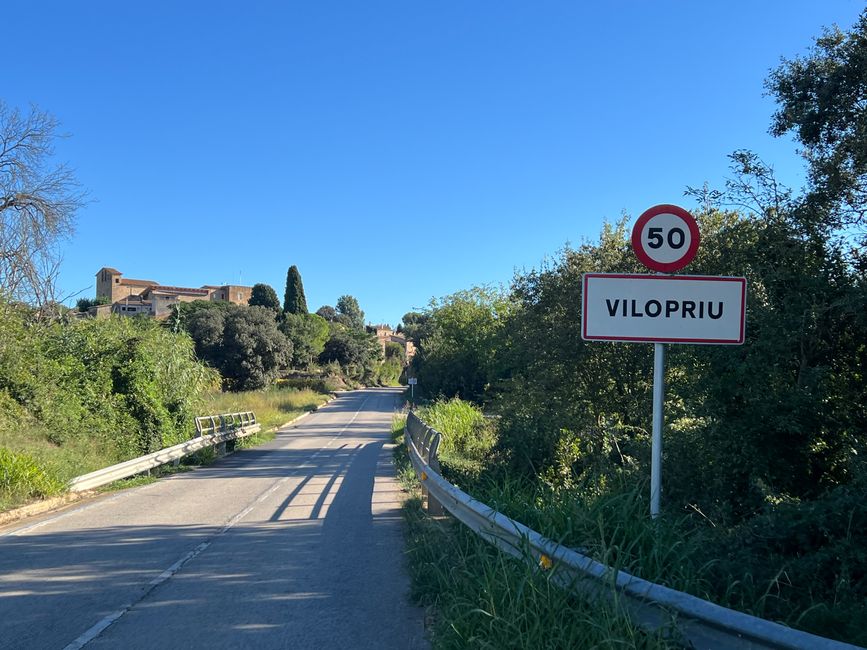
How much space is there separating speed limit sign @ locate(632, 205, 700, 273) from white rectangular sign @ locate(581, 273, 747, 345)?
0.54ft

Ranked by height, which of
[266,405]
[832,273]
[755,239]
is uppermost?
[755,239]

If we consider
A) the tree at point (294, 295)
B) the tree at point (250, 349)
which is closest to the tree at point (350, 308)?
the tree at point (294, 295)

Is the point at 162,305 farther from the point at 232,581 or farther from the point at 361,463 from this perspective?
the point at 232,581

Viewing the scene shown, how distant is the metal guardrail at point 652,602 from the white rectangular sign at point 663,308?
5.18ft

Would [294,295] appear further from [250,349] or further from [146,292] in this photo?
[250,349]

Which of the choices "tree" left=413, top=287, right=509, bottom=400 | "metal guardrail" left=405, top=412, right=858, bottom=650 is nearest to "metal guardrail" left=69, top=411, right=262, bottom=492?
"metal guardrail" left=405, top=412, right=858, bottom=650

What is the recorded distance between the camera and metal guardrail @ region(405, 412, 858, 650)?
103 inches

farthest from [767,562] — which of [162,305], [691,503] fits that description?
[162,305]

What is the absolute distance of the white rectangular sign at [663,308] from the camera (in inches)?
198

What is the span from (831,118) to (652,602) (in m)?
6.48

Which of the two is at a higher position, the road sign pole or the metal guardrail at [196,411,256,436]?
the road sign pole

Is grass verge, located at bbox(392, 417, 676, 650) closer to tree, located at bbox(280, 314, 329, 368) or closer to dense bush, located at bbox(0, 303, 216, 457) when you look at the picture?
dense bush, located at bbox(0, 303, 216, 457)

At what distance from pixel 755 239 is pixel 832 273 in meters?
0.89

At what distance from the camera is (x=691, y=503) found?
20.2 feet
